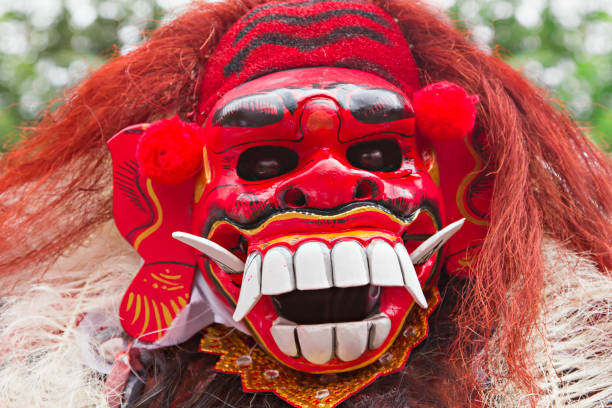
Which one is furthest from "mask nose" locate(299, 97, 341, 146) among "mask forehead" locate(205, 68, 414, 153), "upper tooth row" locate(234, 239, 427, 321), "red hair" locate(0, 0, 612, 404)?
"red hair" locate(0, 0, 612, 404)

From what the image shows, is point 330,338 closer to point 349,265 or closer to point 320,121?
point 349,265

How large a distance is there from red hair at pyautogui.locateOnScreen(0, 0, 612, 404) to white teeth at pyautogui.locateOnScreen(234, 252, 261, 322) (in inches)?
16.2

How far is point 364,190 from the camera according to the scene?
112 centimetres

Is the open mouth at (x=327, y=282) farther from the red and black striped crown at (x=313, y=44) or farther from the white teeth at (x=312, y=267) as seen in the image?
the red and black striped crown at (x=313, y=44)

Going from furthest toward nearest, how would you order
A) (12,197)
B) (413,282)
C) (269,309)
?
(12,197) → (269,309) → (413,282)

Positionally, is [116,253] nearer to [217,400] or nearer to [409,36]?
[217,400]

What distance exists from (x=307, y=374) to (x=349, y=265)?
341mm

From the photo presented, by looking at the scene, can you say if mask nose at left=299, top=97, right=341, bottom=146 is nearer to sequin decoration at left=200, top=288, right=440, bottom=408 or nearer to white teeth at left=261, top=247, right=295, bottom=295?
white teeth at left=261, top=247, right=295, bottom=295

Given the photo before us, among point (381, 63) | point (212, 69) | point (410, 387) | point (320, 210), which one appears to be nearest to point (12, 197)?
point (212, 69)

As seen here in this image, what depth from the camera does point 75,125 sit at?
144cm

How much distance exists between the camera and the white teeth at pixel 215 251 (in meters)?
1.11

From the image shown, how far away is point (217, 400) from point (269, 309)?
0.85ft

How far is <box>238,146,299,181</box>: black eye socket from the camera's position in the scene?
1156mm

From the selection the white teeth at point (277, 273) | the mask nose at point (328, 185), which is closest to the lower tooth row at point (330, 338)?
the white teeth at point (277, 273)
